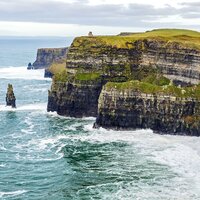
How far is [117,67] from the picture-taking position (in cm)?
14600

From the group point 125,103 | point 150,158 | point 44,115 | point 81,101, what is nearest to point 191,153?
point 150,158

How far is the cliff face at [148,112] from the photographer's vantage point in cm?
11700

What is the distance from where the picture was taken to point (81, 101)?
454ft

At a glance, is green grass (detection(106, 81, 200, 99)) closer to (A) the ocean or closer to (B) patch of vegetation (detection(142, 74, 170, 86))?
(A) the ocean

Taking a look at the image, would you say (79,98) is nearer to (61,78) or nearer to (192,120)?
(61,78)

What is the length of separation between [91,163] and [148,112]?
29527mm

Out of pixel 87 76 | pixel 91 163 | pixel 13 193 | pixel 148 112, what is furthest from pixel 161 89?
pixel 13 193

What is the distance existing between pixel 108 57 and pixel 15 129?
122 ft

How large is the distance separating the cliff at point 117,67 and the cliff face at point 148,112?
9.90 meters

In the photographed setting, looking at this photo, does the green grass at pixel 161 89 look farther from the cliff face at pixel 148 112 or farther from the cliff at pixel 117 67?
the cliff at pixel 117 67

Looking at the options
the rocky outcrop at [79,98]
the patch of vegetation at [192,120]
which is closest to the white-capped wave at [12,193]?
the patch of vegetation at [192,120]

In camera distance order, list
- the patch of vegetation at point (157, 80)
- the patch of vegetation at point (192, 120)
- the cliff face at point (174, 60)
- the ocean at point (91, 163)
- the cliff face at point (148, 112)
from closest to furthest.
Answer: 1. the ocean at point (91, 163)
2. the patch of vegetation at point (192, 120)
3. the cliff face at point (148, 112)
4. the cliff face at point (174, 60)
5. the patch of vegetation at point (157, 80)

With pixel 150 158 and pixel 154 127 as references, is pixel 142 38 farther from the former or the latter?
pixel 150 158

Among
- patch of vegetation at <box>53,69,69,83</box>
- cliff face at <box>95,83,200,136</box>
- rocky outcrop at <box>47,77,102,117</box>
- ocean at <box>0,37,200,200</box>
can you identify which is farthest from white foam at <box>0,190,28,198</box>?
patch of vegetation at <box>53,69,69,83</box>
